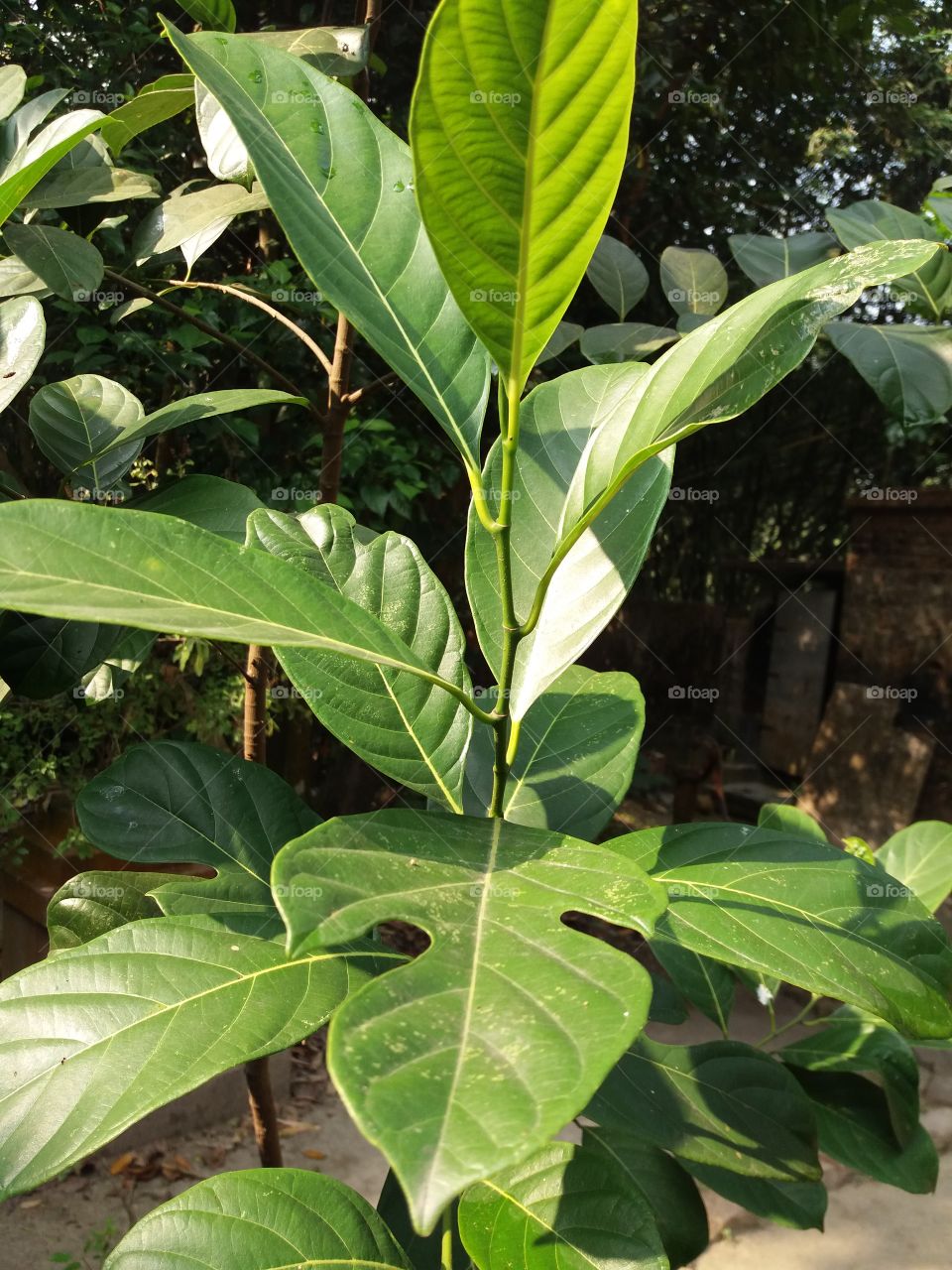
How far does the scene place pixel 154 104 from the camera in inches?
35.9

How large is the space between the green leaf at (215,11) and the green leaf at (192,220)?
0.51 ft

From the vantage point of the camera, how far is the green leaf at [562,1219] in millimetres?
526

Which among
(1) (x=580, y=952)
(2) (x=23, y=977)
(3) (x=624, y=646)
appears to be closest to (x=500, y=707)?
(1) (x=580, y=952)

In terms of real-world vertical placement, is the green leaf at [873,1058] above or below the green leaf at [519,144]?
below

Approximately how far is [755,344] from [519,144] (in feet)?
0.39

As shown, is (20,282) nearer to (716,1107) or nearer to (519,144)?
(519,144)

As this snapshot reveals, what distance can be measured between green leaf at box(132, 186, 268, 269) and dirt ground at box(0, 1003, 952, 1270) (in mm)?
1819

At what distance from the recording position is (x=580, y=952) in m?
0.34

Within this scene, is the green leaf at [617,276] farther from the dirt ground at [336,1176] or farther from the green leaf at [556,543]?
the dirt ground at [336,1176]

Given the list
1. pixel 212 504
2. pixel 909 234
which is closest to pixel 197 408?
pixel 212 504

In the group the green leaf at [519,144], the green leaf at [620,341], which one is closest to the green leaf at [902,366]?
the green leaf at [620,341]

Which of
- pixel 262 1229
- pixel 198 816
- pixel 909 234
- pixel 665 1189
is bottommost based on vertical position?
pixel 665 1189

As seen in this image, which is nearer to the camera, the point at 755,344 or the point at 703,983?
the point at 755,344

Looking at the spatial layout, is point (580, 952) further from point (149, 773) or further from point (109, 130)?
point (109, 130)
